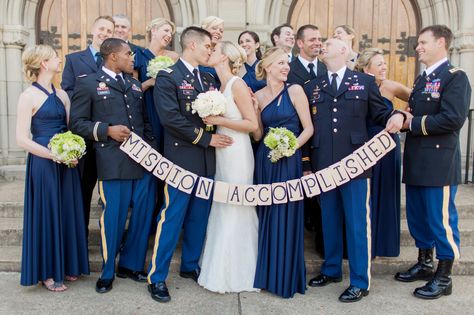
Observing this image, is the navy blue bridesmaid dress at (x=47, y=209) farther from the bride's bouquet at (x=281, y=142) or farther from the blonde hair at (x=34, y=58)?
the bride's bouquet at (x=281, y=142)

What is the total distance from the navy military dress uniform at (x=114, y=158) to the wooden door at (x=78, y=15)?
10.8 ft

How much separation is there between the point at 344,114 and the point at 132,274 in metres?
2.20

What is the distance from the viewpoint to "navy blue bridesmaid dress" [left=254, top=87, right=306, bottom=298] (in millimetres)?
3475

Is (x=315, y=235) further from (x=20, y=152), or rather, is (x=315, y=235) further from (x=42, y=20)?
(x=42, y=20)

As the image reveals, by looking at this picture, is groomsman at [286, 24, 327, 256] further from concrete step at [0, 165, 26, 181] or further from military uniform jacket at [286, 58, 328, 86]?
concrete step at [0, 165, 26, 181]

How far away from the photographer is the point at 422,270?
3.83 metres

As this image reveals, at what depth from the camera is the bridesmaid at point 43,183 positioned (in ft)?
11.1

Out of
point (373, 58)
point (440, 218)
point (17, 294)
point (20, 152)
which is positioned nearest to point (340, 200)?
point (440, 218)

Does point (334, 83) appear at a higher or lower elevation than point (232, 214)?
higher

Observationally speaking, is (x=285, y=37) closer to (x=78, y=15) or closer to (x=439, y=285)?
(x=439, y=285)

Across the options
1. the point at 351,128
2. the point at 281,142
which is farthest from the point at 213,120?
the point at 351,128

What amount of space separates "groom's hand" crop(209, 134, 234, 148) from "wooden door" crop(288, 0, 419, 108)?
3.73 metres

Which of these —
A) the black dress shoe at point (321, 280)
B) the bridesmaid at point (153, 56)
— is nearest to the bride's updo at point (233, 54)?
the bridesmaid at point (153, 56)

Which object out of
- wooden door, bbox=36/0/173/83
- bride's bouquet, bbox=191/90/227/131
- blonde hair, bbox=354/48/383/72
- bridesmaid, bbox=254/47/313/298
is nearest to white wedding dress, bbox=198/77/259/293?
bridesmaid, bbox=254/47/313/298
